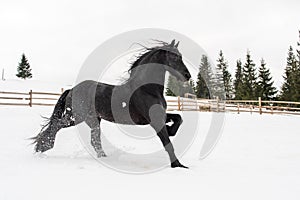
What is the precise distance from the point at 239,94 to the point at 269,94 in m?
3.89

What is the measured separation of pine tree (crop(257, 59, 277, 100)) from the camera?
36219mm

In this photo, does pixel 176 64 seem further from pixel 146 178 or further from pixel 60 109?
pixel 60 109

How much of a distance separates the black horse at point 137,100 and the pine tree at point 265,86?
34.6m

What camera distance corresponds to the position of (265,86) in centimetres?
3659

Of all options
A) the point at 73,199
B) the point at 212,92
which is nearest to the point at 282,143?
the point at 73,199

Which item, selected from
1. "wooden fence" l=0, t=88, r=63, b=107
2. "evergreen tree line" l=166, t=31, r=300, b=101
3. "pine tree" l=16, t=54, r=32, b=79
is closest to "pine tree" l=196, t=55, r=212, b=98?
"evergreen tree line" l=166, t=31, r=300, b=101

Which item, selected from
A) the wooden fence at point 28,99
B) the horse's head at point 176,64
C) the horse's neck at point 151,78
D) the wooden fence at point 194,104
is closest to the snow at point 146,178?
the horse's neck at point 151,78

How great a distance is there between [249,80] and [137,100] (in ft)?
122

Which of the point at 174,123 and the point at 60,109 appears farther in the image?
the point at 60,109

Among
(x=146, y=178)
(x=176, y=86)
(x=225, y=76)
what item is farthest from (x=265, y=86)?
(x=146, y=178)

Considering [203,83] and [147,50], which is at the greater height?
[203,83]

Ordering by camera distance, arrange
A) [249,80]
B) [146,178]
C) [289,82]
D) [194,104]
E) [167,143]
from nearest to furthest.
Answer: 1. [146,178]
2. [167,143]
3. [194,104]
4. [289,82]
5. [249,80]

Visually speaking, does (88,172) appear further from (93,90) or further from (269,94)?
(269,94)

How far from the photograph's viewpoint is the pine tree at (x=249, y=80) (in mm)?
36737
